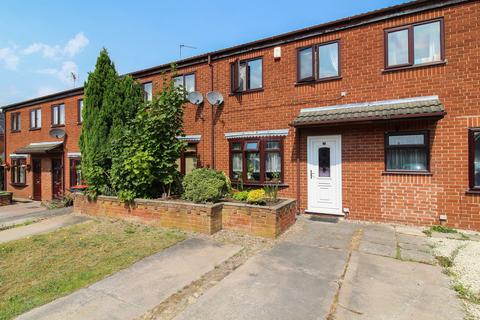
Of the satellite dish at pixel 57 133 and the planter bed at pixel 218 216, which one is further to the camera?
the satellite dish at pixel 57 133

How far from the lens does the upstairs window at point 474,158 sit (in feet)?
20.9

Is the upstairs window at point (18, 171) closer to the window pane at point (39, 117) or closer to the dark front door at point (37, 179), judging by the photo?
the dark front door at point (37, 179)

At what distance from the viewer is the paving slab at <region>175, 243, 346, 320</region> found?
3215 millimetres

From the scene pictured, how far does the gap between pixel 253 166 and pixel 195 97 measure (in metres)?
3.28

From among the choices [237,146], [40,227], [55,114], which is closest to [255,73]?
[237,146]

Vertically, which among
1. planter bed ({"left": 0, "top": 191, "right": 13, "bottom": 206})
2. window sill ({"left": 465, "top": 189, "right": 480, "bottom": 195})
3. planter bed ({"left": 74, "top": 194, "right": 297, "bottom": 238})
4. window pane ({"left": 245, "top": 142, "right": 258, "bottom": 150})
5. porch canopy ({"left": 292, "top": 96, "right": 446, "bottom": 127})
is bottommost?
planter bed ({"left": 0, "top": 191, "right": 13, "bottom": 206})

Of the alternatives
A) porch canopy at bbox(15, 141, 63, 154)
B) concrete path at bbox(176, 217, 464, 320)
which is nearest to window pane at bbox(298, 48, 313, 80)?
concrete path at bbox(176, 217, 464, 320)

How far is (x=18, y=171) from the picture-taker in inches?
667

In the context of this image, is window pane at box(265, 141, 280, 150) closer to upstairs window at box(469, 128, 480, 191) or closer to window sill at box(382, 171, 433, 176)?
window sill at box(382, 171, 433, 176)

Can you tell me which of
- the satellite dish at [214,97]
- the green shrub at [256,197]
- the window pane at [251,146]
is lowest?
the green shrub at [256,197]

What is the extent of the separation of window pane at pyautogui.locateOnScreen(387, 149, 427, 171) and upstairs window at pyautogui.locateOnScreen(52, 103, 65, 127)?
15514 millimetres

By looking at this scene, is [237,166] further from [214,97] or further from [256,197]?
[256,197]

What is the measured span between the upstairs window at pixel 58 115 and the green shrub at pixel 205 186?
1115cm

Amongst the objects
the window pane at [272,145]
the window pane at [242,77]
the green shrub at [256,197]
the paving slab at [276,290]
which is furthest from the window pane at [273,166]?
the paving slab at [276,290]
